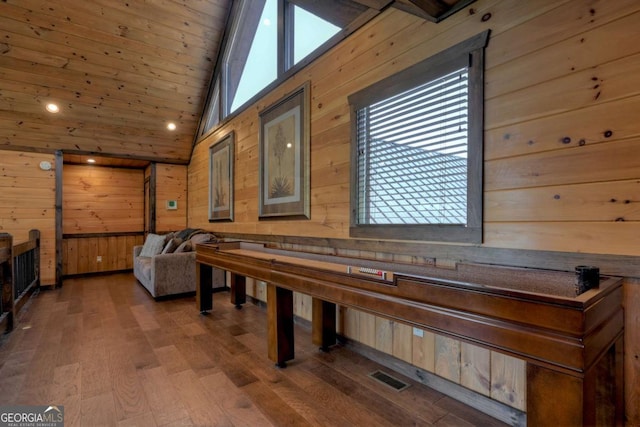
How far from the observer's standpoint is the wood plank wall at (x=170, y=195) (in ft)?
19.3

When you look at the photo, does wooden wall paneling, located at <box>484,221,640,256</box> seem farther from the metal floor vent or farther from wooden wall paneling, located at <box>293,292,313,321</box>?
wooden wall paneling, located at <box>293,292,313,321</box>

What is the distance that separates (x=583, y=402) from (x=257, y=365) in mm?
1901

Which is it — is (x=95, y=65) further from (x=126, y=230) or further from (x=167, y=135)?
(x=126, y=230)

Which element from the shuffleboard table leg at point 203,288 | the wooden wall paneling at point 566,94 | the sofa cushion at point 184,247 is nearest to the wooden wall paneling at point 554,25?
the wooden wall paneling at point 566,94

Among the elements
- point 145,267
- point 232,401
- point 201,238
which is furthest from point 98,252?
point 232,401

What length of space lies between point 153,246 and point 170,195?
1377 mm

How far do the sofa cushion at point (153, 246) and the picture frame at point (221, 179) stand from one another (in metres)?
0.79

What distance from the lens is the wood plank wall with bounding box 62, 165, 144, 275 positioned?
5.93 m

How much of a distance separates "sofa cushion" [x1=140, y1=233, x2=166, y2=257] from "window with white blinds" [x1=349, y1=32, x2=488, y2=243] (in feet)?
11.4

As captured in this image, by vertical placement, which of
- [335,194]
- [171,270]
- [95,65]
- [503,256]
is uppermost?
[95,65]

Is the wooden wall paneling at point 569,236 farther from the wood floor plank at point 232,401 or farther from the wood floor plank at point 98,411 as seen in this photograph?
the wood floor plank at point 98,411

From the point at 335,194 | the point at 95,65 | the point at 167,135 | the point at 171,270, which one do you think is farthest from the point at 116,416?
the point at 167,135

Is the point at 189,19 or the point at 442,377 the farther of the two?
the point at 189,19

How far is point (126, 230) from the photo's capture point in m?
6.47
